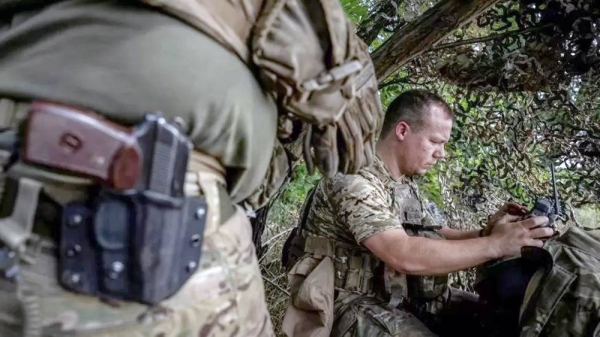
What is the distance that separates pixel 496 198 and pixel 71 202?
3.21m

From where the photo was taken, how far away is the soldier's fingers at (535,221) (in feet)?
8.08

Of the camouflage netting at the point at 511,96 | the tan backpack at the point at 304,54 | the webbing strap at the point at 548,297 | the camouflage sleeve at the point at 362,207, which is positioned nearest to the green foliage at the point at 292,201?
the camouflage netting at the point at 511,96

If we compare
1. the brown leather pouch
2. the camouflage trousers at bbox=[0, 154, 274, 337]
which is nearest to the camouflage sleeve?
the camouflage trousers at bbox=[0, 154, 274, 337]

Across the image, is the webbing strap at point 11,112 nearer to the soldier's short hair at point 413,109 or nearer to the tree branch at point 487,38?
the soldier's short hair at point 413,109

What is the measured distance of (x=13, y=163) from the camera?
2.80 feet

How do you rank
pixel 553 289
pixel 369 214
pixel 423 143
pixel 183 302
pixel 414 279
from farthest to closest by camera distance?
pixel 423 143 < pixel 414 279 < pixel 369 214 < pixel 553 289 < pixel 183 302

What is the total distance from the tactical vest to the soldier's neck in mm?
97

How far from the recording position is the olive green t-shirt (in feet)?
2.90

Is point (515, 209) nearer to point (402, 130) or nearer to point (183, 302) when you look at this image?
point (402, 130)

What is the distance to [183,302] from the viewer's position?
932 mm

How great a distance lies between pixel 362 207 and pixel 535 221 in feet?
2.18

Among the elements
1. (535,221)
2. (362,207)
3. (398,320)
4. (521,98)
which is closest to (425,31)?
(521,98)

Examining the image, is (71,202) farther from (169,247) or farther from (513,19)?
(513,19)

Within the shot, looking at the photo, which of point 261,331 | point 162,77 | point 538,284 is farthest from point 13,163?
point 538,284
